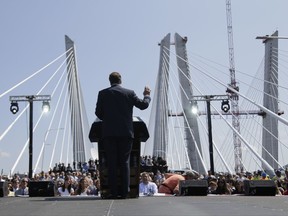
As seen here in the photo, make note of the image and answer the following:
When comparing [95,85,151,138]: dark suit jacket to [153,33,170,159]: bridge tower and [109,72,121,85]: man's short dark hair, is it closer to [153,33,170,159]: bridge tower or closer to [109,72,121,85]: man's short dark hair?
[109,72,121,85]: man's short dark hair

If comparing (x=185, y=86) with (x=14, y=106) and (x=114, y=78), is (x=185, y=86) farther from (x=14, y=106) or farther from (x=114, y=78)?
(x=114, y=78)

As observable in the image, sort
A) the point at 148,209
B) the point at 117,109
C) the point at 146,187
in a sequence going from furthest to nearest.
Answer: the point at 146,187 < the point at 117,109 < the point at 148,209

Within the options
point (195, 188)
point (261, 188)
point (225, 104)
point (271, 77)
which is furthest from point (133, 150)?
point (271, 77)

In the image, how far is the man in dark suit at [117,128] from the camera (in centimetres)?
817

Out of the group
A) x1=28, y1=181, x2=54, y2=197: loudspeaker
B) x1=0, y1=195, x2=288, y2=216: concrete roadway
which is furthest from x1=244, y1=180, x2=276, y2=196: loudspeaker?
x1=28, y1=181, x2=54, y2=197: loudspeaker

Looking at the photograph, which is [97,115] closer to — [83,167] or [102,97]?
[102,97]

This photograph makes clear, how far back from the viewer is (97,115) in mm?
8414

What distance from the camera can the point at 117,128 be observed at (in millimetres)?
8172

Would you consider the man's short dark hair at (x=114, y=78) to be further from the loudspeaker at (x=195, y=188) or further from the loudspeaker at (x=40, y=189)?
the loudspeaker at (x=40, y=189)

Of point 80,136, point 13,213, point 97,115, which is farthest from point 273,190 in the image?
point 80,136

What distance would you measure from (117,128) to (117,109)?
28cm

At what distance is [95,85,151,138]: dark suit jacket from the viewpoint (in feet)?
26.9

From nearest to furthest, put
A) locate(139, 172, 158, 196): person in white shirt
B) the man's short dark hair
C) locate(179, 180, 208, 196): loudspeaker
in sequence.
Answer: the man's short dark hair, locate(179, 180, 208, 196): loudspeaker, locate(139, 172, 158, 196): person in white shirt

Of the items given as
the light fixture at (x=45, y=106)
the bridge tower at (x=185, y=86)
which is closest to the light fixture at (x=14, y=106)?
the light fixture at (x=45, y=106)
